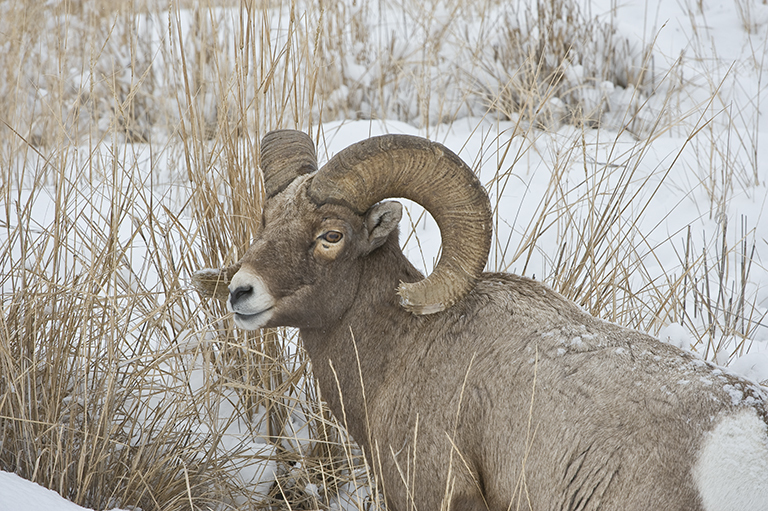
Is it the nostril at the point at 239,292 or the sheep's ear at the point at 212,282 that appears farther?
the sheep's ear at the point at 212,282

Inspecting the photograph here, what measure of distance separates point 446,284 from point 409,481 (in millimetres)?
882

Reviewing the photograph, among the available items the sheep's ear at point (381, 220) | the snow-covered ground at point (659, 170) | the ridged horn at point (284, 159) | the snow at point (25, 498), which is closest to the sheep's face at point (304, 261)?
the sheep's ear at point (381, 220)

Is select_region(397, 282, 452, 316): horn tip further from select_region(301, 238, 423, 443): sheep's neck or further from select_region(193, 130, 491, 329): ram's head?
select_region(301, 238, 423, 443): sheep's neck

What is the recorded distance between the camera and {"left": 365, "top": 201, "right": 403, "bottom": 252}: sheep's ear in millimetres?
3285

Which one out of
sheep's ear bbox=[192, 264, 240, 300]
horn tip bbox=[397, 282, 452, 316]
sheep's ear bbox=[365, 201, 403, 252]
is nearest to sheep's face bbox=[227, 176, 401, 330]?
sheep's ear bbox=[365, 201, 403, 252]

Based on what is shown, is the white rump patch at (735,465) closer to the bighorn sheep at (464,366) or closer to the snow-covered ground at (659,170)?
the bighorn sheep at (464,366)

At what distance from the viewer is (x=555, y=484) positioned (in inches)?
112

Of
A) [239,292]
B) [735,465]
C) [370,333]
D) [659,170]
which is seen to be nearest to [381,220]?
[370,333]

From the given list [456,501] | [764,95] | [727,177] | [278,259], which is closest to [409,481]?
[456,501]

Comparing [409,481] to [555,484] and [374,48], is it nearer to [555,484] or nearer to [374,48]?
[555,484]

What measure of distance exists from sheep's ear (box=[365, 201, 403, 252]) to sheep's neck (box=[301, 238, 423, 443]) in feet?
0.38

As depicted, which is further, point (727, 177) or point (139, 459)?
point (727, 177)

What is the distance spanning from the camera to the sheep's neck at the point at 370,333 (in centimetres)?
343

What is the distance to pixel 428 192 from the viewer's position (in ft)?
10.5
